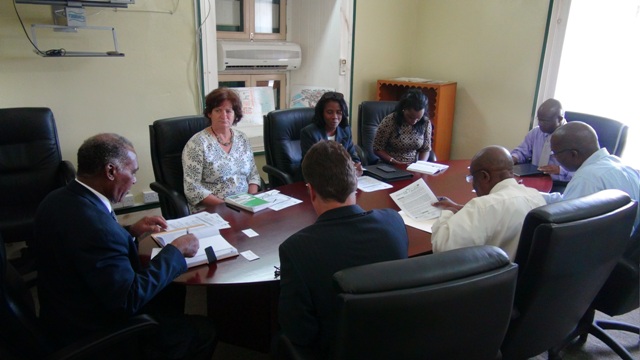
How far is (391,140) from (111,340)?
2.42 metres

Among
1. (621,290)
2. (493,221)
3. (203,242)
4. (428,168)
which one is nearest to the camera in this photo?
(493,221)

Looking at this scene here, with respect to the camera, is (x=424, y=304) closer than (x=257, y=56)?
Yes

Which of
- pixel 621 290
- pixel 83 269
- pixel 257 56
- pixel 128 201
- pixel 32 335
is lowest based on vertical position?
pixel 128 201

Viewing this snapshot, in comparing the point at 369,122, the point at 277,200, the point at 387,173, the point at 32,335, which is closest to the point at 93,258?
the point at 32,335

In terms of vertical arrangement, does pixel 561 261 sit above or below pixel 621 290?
above

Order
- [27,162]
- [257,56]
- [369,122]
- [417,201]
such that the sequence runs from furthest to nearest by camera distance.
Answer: [257,56]
[369,122]
[27,162]
[417,201]

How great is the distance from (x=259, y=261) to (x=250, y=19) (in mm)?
3000

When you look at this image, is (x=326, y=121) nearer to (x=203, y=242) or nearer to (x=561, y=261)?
(x=203, y=242)

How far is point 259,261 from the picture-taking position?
5.09 feet

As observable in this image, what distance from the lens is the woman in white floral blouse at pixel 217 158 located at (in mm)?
2406

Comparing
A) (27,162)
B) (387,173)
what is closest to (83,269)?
(387,173)

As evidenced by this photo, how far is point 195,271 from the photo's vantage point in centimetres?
148

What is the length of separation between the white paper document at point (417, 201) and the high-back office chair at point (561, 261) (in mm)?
634

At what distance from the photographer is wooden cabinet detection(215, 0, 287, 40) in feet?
12.7
